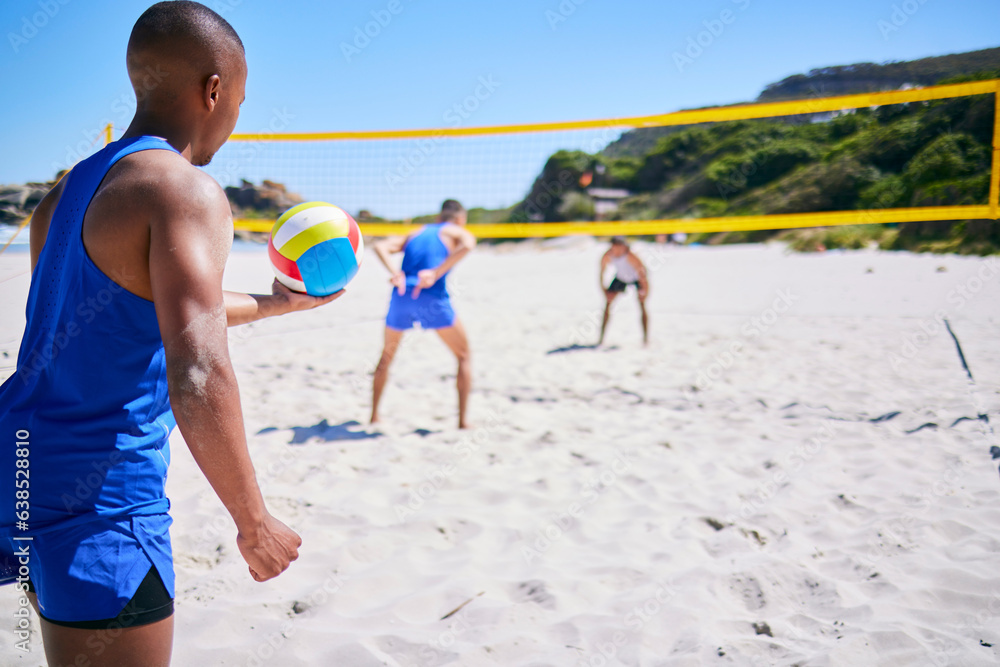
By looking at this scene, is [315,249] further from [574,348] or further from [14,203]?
[574,348]

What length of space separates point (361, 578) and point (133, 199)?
1.48 m

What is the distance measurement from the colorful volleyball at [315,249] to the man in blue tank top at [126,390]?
1.72ft

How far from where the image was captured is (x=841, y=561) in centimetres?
205

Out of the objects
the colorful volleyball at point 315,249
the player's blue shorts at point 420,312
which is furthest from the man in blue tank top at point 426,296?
the colorful volleyball at point 315,249

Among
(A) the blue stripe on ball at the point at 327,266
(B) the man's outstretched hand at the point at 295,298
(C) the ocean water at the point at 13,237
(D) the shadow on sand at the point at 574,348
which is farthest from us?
(D) the shadow on sand at the point at 574,348

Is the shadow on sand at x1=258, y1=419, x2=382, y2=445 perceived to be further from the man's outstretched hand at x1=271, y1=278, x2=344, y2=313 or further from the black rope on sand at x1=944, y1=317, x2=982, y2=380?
the black rope on sand at x1=944, y1=317, x2=982, y2=380

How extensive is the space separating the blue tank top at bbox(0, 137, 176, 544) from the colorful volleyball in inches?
21.7

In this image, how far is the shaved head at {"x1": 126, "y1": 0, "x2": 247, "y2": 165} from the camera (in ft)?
3.09

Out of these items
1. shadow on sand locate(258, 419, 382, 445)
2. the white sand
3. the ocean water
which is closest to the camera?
the white sand

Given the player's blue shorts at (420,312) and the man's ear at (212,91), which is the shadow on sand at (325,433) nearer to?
the player's blue shorts at (420,312)

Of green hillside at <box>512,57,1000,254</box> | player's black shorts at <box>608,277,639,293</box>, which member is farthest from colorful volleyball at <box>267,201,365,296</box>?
green hillside at <box>512,57,1000,254</box>

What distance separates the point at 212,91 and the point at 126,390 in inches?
18.5

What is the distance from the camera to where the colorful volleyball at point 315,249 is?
1459 millimetres

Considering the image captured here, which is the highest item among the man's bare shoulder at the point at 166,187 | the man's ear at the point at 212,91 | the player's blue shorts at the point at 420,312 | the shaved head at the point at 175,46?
the shaved head at the point at 175,46
